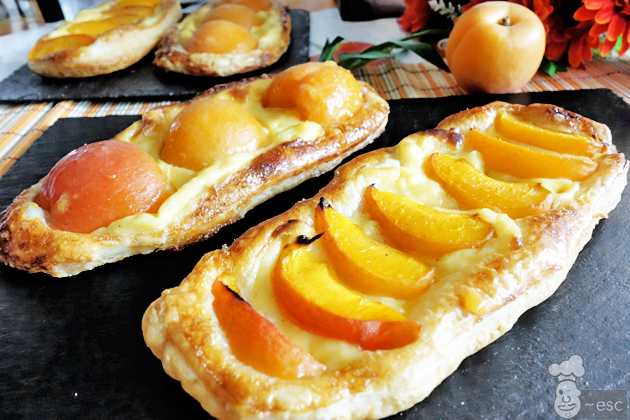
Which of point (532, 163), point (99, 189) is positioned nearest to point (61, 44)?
point (99, 189)

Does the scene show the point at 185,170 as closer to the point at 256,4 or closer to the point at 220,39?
the point at 220,39

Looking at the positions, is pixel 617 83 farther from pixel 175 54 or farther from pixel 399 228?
pixel 175 54

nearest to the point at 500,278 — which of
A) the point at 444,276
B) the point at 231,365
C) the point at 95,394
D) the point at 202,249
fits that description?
the point at 444,276

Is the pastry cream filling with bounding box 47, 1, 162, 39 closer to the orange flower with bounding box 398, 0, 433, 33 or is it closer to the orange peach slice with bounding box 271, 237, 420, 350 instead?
the orange flower with bounding box 398, 0, 433, 33

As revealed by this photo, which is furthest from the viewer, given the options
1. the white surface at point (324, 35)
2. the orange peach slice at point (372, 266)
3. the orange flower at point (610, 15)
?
the white surface at point (324, 35)

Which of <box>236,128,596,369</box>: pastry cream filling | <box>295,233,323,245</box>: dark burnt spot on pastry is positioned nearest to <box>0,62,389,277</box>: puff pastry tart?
<box>236,128,596,369</box>: pastry cream filling

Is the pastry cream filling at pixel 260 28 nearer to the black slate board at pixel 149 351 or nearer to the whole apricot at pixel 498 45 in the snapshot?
the whole apricot at pixel 498 45

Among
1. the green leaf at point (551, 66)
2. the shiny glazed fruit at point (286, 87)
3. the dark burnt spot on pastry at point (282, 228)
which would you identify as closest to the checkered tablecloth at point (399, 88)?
the green leaf at point (551, 66)
